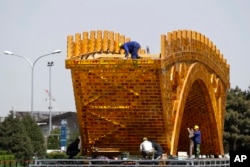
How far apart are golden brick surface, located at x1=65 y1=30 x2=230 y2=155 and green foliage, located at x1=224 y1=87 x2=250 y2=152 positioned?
3540 cm

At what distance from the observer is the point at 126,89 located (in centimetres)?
3123

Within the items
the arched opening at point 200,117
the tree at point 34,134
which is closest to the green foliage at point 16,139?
the tree at point 34,134

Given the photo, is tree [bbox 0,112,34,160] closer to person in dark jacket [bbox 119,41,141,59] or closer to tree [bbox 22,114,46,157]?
tree [bbox 22,114,46,157]

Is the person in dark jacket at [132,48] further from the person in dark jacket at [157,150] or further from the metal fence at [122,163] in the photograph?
the metal fence at [122,163]

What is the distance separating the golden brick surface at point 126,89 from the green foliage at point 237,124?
35404 mm

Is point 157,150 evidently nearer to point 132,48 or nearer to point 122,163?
point 122,163

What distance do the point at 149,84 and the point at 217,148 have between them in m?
11.6

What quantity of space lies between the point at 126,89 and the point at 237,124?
130 ft

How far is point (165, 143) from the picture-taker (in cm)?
3194

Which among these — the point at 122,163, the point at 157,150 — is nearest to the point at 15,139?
the point at 157,150

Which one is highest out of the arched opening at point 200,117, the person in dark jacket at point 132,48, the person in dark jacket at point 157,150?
the person in dark jacket at point 132,48

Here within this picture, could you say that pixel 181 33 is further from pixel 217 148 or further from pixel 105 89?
pixel 217 148

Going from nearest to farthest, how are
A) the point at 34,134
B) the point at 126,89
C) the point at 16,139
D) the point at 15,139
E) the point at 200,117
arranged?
the point at 126,89
the point at 200,117
the point at 16,139
the point at 15,139
the point at 34,134

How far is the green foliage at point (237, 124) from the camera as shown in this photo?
69.1 meters
